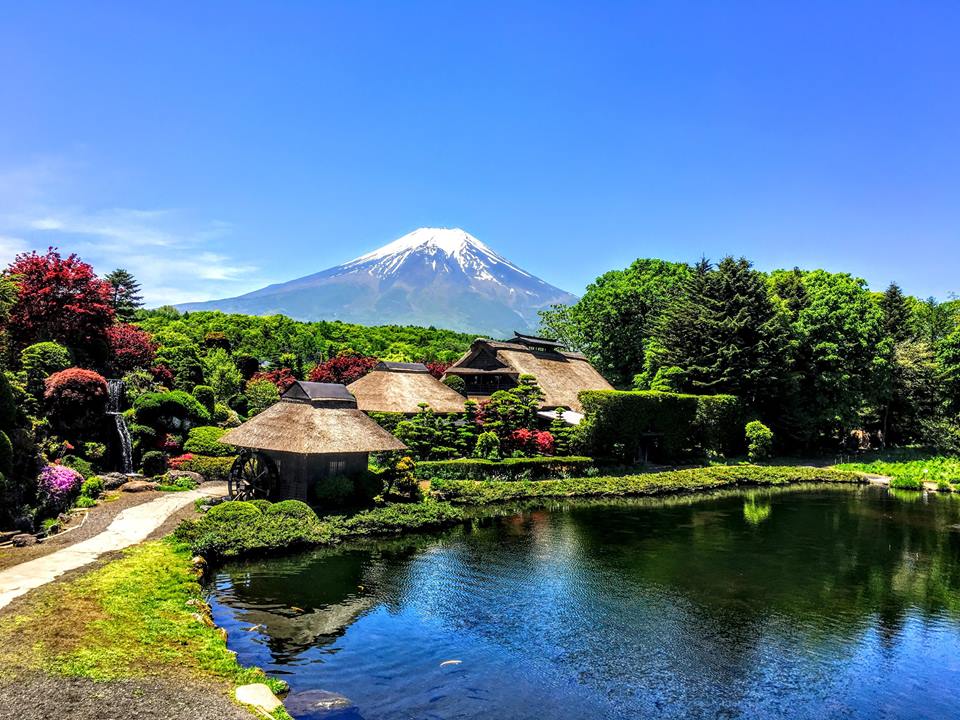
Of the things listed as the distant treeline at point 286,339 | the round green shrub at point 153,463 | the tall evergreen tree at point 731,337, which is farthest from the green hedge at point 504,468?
the distant treeline at point 286,339

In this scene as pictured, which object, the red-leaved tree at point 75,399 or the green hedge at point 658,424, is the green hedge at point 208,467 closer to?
the red-leaved tree at point 75,399

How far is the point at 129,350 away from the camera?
127 feet

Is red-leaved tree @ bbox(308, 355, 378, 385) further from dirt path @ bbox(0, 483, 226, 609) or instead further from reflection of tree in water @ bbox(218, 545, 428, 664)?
reflection of tree in water @ bbox(218, 545, 428, 664)

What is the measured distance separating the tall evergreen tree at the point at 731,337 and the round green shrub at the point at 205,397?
36882mm

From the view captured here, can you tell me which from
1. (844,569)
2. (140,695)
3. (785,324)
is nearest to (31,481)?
(140,695)

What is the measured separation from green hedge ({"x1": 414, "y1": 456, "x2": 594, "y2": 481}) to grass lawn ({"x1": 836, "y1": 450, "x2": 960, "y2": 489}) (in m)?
21.7

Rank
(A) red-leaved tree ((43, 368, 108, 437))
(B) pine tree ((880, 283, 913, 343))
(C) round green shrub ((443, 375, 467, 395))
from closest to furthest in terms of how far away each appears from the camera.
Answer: (A) red-leaved tree ((43, 368, 108, 437)) < (C) round green shrub ((443, 375, 467, 395)) < (B) pine tree ((880, 283, 913, 343))

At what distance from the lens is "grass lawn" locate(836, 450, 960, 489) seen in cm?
4219

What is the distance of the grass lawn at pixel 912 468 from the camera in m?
42.2

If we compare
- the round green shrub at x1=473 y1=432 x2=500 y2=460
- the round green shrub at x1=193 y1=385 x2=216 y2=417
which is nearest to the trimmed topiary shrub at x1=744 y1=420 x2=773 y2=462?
the round green shrub at x1=473 y1=432 x2=500 y2=460

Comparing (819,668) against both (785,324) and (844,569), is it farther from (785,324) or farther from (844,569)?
(785,324)

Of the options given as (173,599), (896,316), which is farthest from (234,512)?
(896,316)

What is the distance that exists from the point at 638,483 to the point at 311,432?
68.2 feet

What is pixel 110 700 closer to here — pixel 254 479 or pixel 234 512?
pixel 234 512
